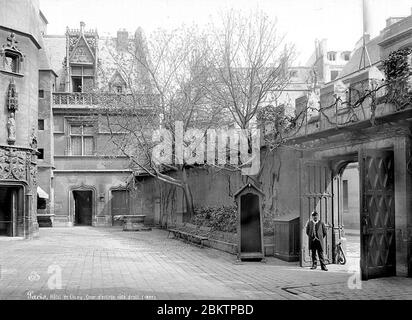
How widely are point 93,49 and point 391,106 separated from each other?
28418 mm

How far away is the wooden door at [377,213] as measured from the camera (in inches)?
437

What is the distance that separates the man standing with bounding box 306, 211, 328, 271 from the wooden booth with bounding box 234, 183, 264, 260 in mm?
1802

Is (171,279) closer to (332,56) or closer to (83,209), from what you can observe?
(83,209)

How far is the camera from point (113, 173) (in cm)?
3581

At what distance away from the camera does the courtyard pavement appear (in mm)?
9234

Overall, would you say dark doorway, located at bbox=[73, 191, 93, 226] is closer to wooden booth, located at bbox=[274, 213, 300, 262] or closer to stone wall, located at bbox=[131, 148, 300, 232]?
stone wall, located at bbox=[131, 148, 300, 232]

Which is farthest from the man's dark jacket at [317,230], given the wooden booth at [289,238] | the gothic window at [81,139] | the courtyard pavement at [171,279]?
the gothic window at [81,139]

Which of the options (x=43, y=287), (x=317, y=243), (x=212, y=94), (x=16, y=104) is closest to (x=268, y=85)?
(x=212, y=94)

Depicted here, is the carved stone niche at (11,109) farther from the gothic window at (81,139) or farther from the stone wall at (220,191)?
the gothic window at (81,139)

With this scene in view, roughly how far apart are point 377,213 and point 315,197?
9.39ft

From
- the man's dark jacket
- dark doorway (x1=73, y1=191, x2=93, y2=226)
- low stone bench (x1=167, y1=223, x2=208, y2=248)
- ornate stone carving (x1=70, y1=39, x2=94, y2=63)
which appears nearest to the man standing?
the man's dark jacket

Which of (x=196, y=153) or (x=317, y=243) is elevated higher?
(x=196, y=153)

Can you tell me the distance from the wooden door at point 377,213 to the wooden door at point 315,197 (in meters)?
2.70

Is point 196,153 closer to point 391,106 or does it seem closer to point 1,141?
point 1,141
